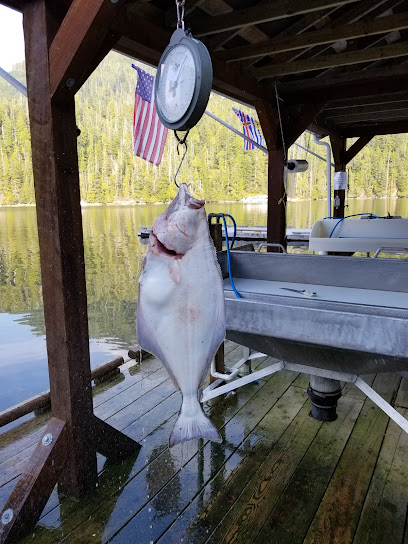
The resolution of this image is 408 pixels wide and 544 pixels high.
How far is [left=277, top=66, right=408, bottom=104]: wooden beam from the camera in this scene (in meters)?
4.47

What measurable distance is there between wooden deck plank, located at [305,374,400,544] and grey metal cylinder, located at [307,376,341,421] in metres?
0.24

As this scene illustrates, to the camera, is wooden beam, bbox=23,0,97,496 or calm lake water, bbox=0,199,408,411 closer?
wooden beam, bbox=23,0,97,496

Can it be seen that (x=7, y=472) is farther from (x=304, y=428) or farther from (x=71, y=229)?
(x=304, y=428)

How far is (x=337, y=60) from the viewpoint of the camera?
398 cm

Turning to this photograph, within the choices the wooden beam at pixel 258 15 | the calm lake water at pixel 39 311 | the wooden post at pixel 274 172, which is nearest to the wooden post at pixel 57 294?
the wooden beam at pixel 258 15

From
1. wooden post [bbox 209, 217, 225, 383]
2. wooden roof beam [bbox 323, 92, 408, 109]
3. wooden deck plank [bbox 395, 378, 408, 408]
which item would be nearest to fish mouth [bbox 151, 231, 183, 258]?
wooden post [bbox 209, 217, 225, 383]

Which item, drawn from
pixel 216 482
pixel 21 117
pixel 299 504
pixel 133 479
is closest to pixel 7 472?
pixel 133 479

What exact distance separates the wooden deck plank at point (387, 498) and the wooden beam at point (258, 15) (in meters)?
3.17

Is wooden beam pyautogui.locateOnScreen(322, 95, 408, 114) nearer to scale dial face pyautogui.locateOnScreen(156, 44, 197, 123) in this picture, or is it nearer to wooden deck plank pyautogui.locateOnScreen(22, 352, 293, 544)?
wooden deck plank pyautogui.locateOnScreen(22, 352, 293, 544)

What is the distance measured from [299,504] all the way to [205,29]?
350 cm

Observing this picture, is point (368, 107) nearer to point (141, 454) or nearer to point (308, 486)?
point (308, 486)

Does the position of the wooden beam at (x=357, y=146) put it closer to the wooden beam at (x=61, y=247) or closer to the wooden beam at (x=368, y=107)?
the wooden beam at (x=368, y=107)

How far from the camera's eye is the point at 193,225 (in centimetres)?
150

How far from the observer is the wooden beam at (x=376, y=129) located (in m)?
7.83
